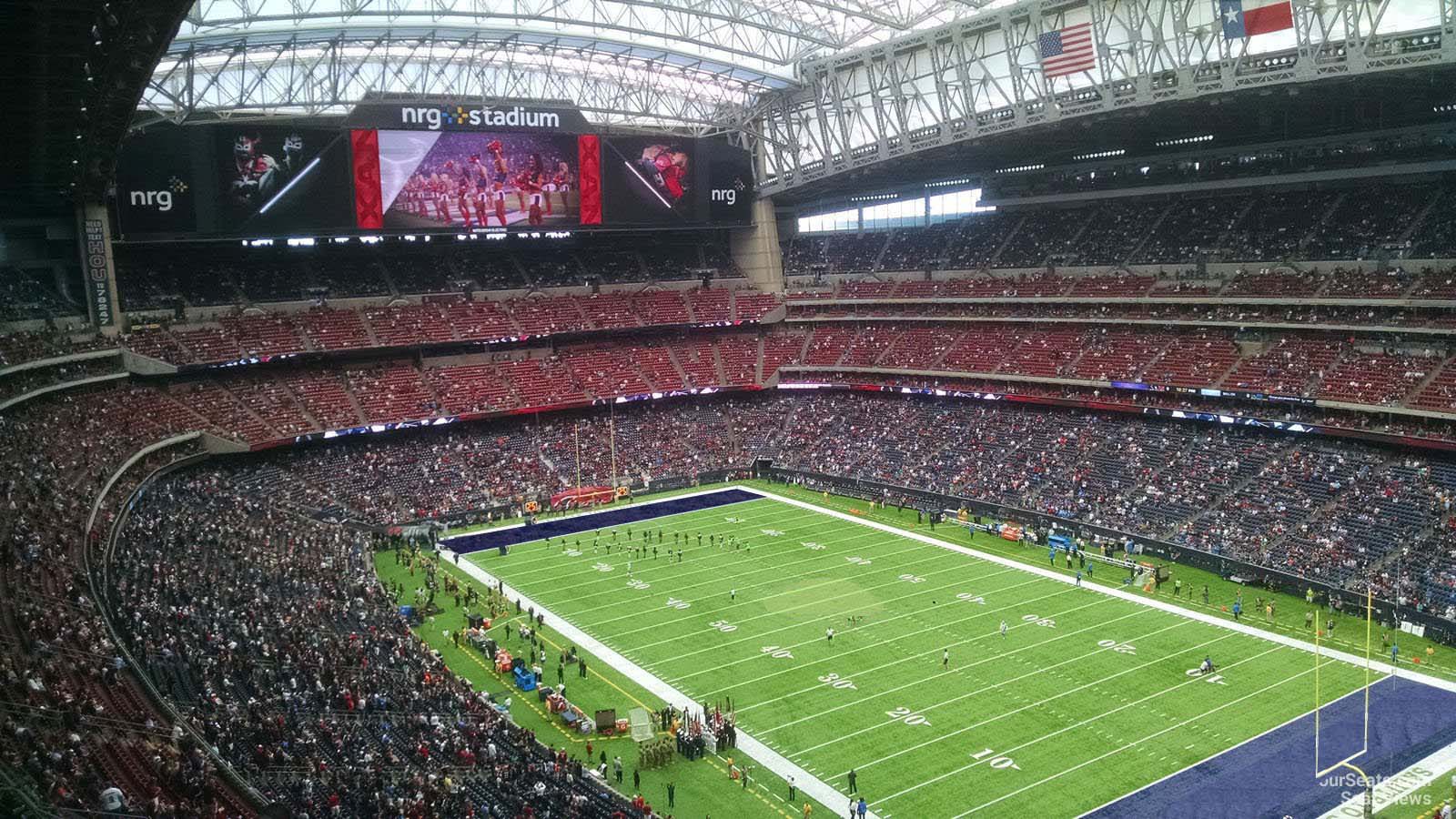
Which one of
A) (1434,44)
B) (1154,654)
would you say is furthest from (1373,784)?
(1434,44)

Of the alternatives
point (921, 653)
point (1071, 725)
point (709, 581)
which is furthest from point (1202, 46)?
point (1071, 725)

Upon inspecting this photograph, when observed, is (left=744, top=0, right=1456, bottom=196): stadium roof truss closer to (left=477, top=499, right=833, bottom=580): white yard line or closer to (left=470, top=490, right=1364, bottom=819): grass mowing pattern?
(left=470, top=490, right=1364, bottom=819): grass mowing pattern

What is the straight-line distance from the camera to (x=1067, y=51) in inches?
1844

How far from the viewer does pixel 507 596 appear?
40.5 metres

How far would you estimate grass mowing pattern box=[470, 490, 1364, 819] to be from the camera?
26.3 metres

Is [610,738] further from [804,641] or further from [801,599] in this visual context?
[801,599]

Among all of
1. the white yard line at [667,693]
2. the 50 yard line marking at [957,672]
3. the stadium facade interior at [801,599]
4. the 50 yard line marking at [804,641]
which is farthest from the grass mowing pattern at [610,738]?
the 50 yard line marking at [957,672]

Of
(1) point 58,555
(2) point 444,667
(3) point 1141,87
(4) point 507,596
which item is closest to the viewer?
(1) point 58,555

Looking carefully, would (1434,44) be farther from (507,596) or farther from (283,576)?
(283,576)

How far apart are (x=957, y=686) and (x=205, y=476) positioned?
34.3 m

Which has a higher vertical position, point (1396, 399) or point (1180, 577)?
point (1396, 399)

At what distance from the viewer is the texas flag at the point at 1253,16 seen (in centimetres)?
4038

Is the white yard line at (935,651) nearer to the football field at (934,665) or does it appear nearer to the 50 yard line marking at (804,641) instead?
the football field at (934,665)

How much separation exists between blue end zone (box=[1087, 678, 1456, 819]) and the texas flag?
2453 centimetres
